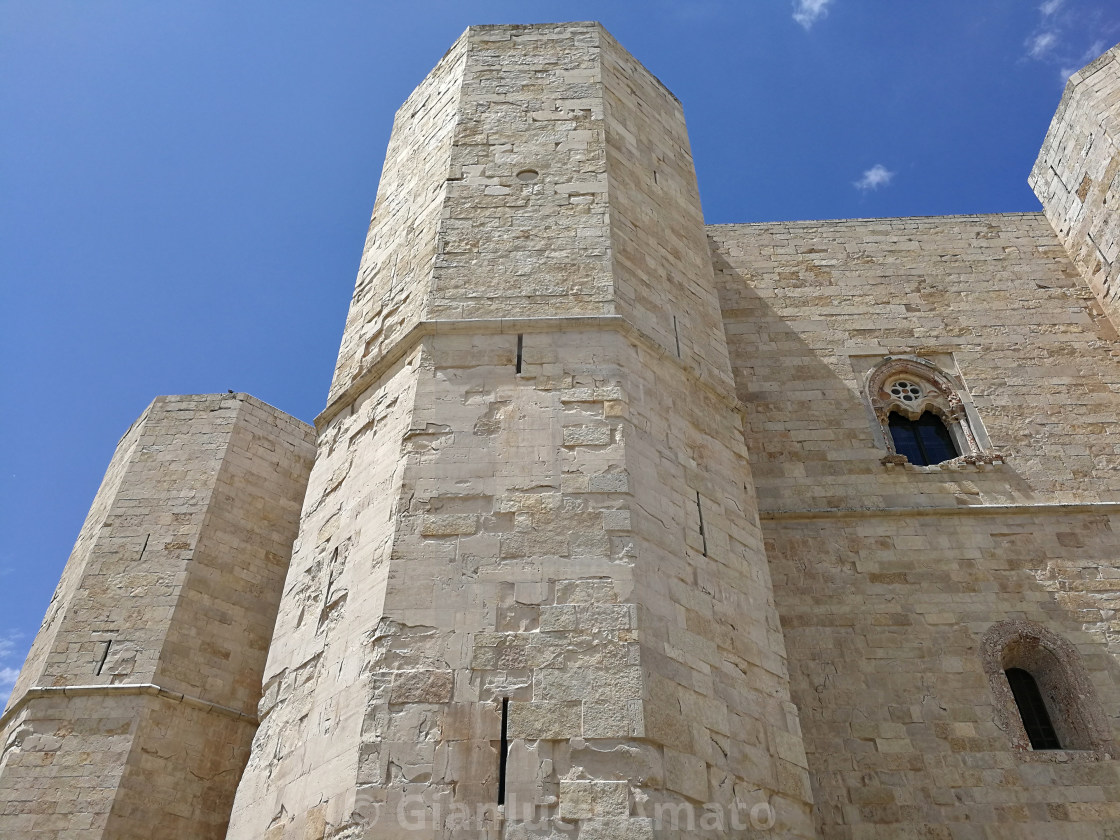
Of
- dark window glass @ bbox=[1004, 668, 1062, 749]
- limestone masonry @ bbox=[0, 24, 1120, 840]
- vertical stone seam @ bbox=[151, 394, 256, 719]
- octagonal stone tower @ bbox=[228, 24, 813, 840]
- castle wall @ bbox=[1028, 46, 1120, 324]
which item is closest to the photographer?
octagonal stone tower @ bbox=[228, 24, 813, 840]

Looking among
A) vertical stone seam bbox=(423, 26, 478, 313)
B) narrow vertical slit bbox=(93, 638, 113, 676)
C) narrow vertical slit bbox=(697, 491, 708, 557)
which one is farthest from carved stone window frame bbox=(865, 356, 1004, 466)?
narrow vertical slit bbox=(93, 638, 113, 676)

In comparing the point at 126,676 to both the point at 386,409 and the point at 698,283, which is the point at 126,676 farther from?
the point at 698,283

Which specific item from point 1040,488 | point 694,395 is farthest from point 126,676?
point 1040,488

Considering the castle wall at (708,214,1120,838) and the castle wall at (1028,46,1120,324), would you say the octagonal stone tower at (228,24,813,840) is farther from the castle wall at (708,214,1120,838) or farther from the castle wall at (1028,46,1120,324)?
the castle wall at (1028,46,1120,324)

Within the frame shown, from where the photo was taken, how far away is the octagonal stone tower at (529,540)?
3.64 metres

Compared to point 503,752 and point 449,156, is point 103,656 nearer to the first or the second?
point 449,156

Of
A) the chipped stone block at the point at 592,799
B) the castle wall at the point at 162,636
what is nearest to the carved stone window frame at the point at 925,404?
the chipped stone block at the point at 592,799

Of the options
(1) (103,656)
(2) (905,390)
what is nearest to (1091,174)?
(2) (905,390)

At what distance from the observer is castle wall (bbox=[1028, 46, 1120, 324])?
8125mm

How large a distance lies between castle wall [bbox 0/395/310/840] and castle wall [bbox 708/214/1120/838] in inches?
196

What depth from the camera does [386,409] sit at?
5125mm

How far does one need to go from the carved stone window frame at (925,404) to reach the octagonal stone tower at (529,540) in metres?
2.19

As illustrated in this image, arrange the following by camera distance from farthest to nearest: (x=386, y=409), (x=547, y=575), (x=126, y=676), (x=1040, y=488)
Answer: (x=126, y=676), (x=1040, y=488), (x=386, y=409), (x=547, y=575)

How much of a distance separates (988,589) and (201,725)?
6.51m
